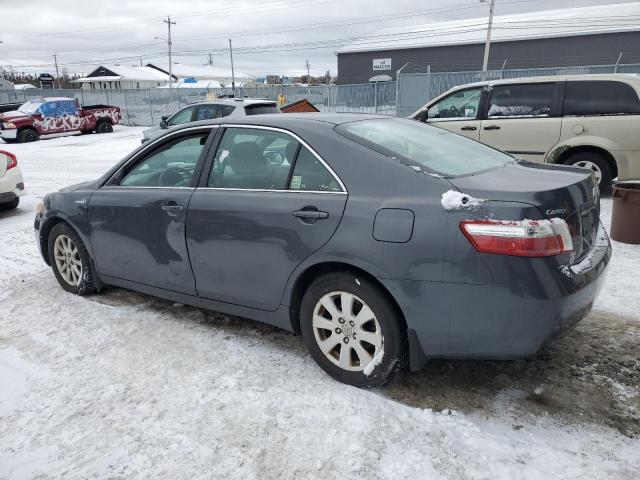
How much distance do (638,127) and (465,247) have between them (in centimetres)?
595

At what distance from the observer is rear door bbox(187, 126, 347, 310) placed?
2967 mm

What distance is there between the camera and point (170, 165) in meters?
3.85

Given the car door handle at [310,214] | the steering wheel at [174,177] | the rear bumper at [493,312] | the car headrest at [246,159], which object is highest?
the car headrest at [246,159]

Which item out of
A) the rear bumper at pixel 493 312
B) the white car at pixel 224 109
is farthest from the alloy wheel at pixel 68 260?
the white car at pixel 224 109

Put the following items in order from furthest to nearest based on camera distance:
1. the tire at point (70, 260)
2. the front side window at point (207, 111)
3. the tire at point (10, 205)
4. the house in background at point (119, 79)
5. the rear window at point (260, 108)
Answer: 1. the house in background at point (119, 79)
2. the front side window at point (207, 111)
3. the rear window at point (260, 108)
4. the tire at point (10, 205)
5. the tire at point (70, 260)

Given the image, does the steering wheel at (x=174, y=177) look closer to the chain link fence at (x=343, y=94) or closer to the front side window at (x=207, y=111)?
the front side window at (x=207, y=111)

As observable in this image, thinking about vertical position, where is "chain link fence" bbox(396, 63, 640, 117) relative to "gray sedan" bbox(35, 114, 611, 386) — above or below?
above

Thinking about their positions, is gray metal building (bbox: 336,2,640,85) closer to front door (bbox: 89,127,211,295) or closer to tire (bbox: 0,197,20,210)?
tire (bbox: 0,197,20,210)

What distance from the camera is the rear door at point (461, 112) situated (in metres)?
8.18

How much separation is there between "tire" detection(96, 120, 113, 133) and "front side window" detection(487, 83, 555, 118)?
20.6 m

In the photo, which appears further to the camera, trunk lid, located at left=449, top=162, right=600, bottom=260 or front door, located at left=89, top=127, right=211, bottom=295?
front door, located at left=89, top=127, right=211, bottom=295

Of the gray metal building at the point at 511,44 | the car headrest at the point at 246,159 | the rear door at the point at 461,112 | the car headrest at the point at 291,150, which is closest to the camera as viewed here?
the car headrest at the point at 291,150

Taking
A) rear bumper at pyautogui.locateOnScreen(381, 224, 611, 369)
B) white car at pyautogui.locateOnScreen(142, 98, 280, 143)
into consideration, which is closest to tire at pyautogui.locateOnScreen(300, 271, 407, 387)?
rear bumper at pyautogui.locateOnScreen(381, 224, 611, 369)

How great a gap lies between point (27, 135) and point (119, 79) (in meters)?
46.1
